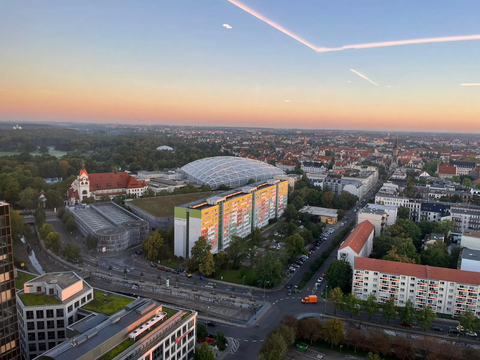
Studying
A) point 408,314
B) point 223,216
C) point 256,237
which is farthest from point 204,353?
point 256,237

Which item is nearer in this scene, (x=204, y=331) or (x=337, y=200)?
(x=204, y=331)

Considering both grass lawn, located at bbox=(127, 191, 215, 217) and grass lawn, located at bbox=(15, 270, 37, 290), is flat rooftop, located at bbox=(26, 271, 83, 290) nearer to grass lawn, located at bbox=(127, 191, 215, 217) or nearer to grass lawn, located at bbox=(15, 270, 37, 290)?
grass lawn, located at bbox=(15, 270, 37, 290)

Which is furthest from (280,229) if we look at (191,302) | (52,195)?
(52,195)

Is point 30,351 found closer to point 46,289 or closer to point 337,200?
point 46,289

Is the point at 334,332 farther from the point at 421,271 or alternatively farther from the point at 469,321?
the point at 421,271

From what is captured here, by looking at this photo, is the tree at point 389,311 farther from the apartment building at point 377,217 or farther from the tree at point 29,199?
the tree at point 29,199

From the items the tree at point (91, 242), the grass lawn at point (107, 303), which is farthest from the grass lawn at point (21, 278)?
the tree at point (91, 242)
